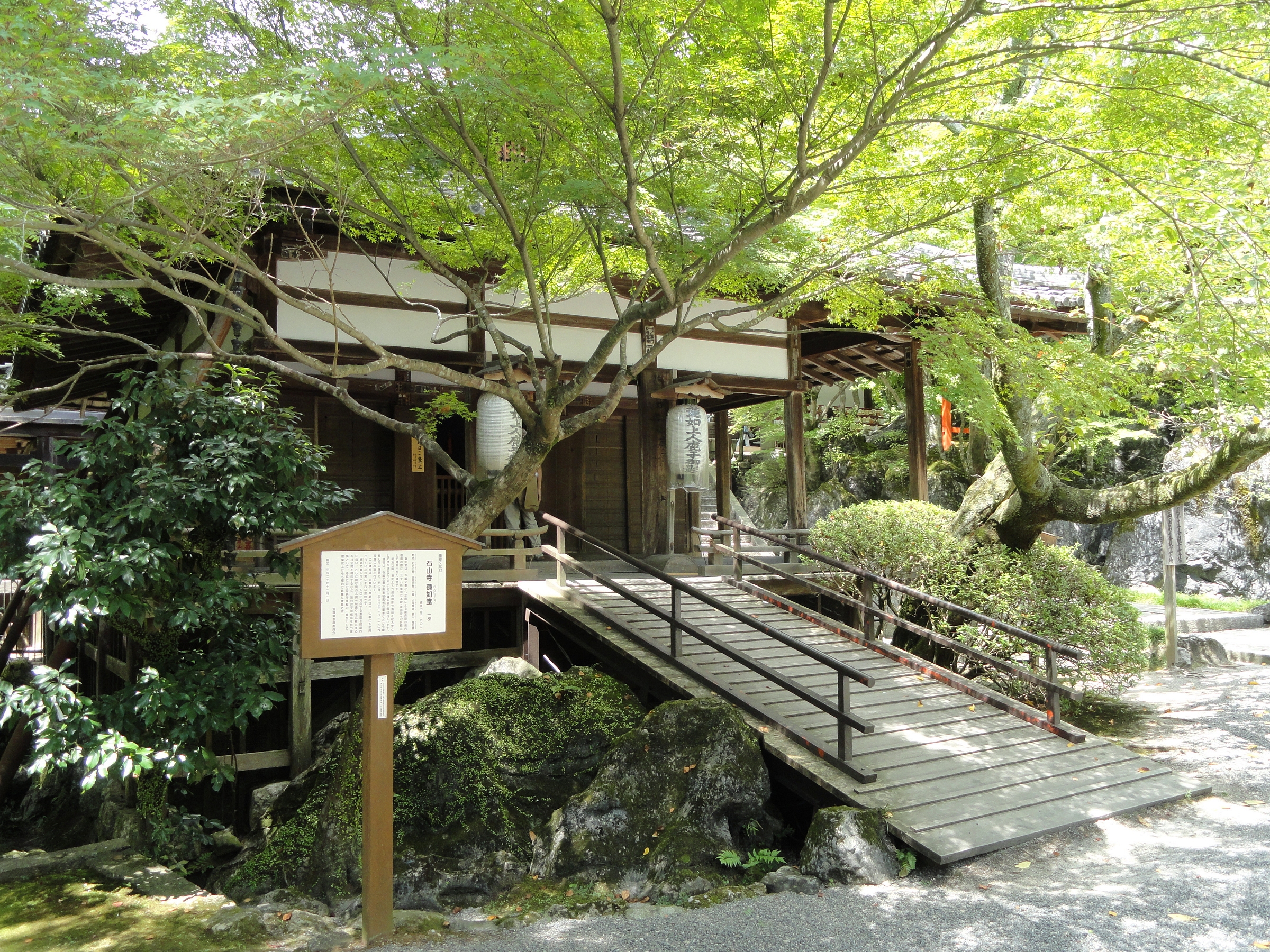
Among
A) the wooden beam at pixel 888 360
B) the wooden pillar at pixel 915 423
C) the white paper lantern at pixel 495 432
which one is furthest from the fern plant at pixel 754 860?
the wooden beam at pixel 888 360

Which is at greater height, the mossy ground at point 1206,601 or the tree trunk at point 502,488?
the tree trunk at point 502,488

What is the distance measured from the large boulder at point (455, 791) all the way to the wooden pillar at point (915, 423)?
309 inches

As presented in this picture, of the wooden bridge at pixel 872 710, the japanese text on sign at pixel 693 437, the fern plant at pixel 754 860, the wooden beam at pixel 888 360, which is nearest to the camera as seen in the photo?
the fern plant at pixel 754 860

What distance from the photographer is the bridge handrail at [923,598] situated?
913cm

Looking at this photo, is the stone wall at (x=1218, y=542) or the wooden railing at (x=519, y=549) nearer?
the wooden railing at (x=519, y=549)

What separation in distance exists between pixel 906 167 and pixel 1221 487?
50.2 ft

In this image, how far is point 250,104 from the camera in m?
5.43

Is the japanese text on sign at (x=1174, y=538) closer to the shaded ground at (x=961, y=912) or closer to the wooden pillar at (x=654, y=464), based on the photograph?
the shaded ground at (x=961, y=912)

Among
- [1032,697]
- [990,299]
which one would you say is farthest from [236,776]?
[990,299]

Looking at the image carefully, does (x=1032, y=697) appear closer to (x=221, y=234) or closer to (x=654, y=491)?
(x=654, y=491)

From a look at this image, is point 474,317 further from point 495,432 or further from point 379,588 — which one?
point 379,588

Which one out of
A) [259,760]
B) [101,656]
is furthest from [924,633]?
[101,656]

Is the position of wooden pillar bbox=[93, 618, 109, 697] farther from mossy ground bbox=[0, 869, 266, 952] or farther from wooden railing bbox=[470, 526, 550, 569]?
wooden railing bbox=[470, 526, 550, 569]

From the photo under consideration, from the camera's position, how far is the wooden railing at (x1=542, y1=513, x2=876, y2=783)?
25.0 ft
